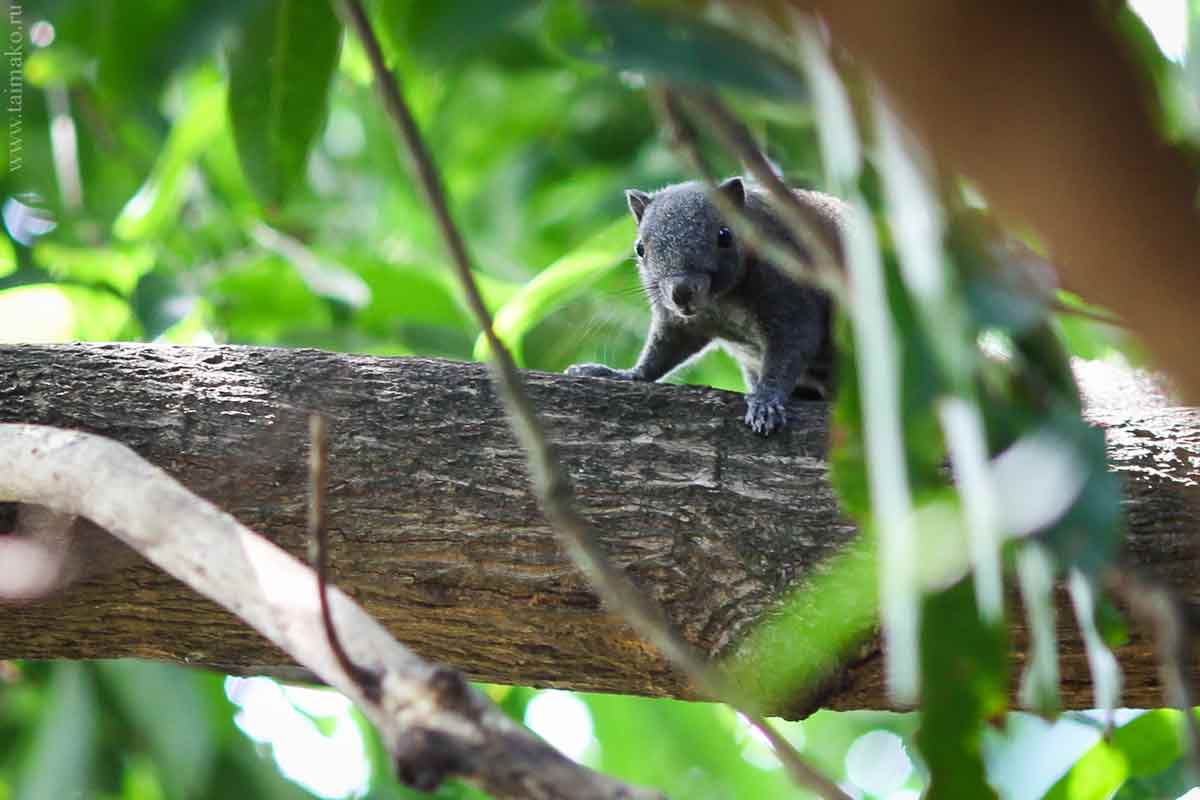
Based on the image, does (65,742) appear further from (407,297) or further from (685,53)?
(685,53)

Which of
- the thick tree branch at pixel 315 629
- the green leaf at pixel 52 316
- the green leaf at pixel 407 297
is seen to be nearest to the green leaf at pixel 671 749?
the green leaf at pixel 407 297

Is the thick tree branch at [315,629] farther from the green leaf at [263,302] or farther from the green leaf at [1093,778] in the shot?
the green leaf at [263,302]

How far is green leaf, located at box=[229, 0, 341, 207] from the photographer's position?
1.96m

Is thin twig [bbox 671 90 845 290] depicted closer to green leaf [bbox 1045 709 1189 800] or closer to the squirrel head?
green leaf [bbox 1045 709 1189 800]

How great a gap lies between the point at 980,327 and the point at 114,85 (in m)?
1.02

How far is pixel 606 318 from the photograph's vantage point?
476 centimetres

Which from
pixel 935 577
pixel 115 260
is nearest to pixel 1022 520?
pixel 935 577

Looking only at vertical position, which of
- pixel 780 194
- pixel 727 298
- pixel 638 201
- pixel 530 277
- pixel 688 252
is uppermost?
pixel 530 277

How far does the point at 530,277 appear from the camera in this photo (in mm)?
5855

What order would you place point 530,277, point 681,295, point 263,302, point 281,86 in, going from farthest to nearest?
1. point 530,277
2. point 263,302
3. point 681,295
4. point 281,86

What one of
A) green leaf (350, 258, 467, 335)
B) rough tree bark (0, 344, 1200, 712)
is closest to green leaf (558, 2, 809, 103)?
rough tree bark (0, 344, 1200, 712)

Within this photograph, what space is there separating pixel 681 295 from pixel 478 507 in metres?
1.57

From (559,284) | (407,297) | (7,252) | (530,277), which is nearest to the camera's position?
(559,284)

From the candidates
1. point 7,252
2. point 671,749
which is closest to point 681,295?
point 671,749
